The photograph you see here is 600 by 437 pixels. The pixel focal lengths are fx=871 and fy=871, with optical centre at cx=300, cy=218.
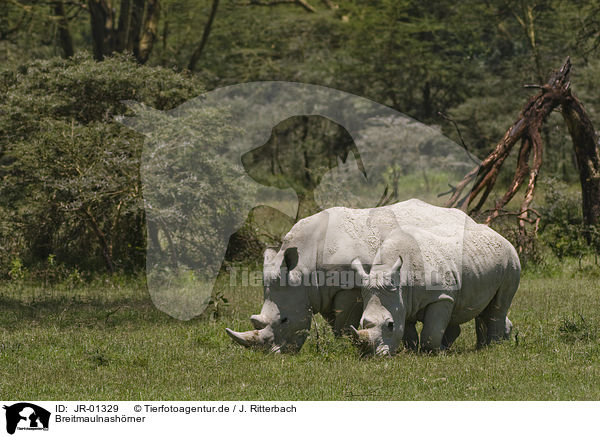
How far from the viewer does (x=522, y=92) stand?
110ft

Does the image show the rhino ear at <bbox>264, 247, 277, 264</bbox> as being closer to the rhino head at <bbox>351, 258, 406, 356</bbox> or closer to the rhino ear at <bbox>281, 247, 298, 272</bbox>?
the rhino ear at <bbox>281, 247, 298, 272</bbox>

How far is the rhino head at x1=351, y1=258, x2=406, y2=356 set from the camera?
9359 millimetres

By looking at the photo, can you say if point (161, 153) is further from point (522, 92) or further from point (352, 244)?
point (522, 92)

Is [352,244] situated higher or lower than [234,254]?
higher

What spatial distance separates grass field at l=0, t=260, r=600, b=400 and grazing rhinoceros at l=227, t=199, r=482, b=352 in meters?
0.26

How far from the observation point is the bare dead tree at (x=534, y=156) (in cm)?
1816

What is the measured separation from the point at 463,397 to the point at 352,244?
2568 millimetres

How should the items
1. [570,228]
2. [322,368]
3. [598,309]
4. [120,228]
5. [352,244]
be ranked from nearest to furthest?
[322,368], [352,244], [598,309], [120,228], [570,228]

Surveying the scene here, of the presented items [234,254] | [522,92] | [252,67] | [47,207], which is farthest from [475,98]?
[47,207]

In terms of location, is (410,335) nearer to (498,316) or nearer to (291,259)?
(498,316)

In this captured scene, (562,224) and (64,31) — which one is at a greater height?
(64,31)

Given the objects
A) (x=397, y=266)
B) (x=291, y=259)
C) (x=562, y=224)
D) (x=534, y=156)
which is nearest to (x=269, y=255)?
(x=291, y=259)

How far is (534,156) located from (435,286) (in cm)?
998

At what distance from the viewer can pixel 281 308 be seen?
9.84 m
